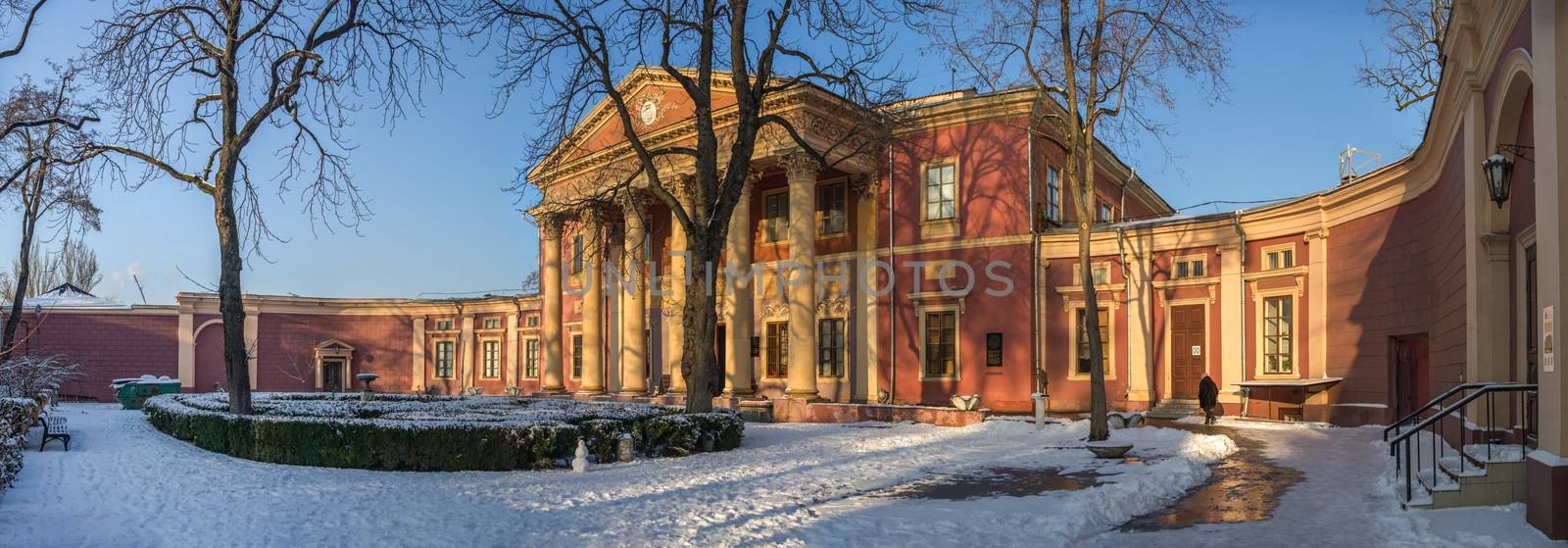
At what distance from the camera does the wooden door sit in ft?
73.2

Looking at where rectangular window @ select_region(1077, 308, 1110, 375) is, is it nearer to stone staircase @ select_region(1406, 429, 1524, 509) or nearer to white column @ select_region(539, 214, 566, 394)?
stone staircase @ select_region(1406, 429, 1524, 509)

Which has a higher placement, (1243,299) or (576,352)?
(1243,299)

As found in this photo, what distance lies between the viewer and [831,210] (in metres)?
27.3

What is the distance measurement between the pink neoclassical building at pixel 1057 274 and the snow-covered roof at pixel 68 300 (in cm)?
1593

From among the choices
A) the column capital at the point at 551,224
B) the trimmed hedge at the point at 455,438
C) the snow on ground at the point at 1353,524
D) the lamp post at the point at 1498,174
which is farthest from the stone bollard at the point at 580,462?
the column capital at the point at 551,224

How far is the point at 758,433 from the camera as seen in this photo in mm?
18406

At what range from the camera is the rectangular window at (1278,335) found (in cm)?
2089

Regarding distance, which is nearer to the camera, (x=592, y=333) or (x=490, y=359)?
(x=592, y=333)

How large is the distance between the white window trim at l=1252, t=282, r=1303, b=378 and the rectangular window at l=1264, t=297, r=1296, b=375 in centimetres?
6

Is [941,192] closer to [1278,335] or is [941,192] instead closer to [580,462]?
[1278,335]

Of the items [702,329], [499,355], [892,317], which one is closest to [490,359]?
[499,355]

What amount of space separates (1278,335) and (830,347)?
11.4 meters

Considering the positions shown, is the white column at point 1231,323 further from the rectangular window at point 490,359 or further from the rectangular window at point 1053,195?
the rectangular window at point 490,359

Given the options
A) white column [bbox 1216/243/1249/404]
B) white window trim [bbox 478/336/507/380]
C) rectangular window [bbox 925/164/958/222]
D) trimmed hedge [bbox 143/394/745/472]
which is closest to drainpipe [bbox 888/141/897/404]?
rectangular window [bbox 925/164/958/222]
